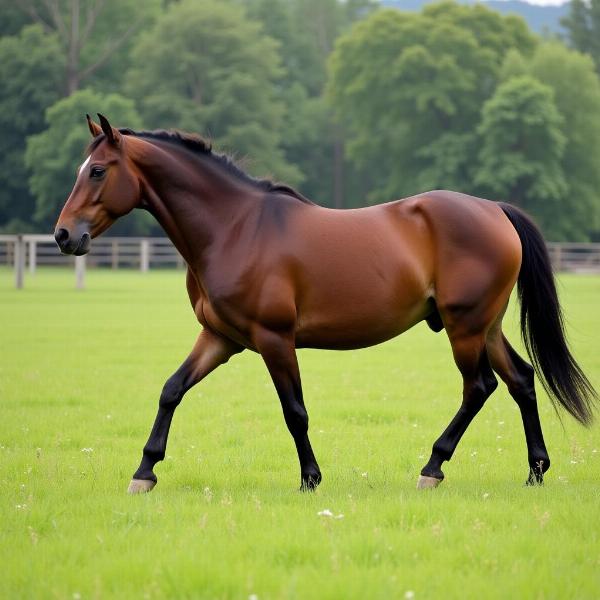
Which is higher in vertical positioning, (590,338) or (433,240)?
(433,240)

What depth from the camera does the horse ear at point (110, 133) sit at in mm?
7062

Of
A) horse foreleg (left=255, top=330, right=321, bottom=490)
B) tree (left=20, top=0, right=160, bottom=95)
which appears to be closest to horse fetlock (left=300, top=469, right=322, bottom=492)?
horse foreleg (left=255, top=330, right=321, bottom=490)

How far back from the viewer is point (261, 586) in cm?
480

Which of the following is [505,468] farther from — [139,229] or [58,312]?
[139,229]

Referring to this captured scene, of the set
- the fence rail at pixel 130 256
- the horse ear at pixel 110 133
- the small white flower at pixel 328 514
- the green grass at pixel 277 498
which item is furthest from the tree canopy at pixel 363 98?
the small white flower at pixel 328 514

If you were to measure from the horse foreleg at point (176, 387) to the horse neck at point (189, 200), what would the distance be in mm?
590

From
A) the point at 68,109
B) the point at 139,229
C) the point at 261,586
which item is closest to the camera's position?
the point at 261,586

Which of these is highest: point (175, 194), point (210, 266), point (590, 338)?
point (175, 194)

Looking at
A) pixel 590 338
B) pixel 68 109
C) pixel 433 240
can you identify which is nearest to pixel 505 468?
pixel 433 240

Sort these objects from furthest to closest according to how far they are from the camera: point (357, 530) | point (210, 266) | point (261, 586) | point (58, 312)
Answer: point (58, 312), point (210, 266), point (357, 530), point (261, 586)

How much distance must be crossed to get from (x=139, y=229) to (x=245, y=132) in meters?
9.51

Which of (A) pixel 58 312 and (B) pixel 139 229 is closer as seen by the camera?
(A) pixel 58 312

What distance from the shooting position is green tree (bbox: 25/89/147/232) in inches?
2468

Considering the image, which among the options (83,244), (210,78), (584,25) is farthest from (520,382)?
(584,25)
